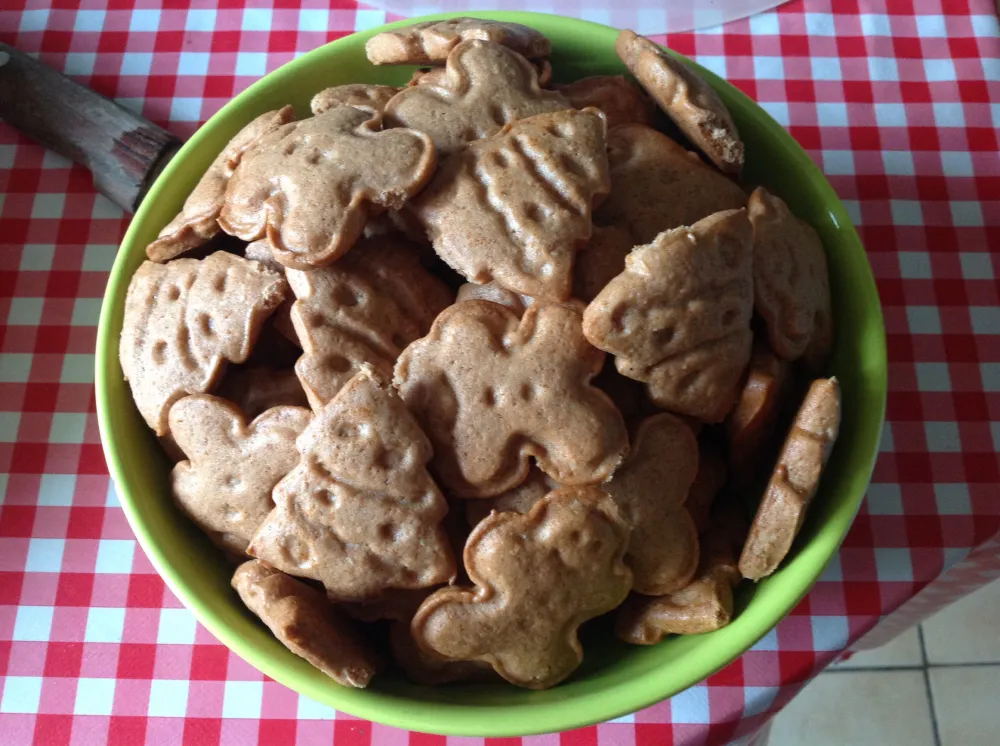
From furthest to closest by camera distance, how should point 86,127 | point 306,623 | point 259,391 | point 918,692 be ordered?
point 918,692 → point 86,127 → point 259,391 → point 306,623

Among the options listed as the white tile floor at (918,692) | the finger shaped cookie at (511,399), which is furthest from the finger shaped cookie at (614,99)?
the white tile floor at (918,692)

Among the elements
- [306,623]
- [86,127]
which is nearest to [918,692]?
[306,623]

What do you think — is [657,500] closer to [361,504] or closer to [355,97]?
[361,504]

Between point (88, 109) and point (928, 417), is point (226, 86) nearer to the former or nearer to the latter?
point (88, 109)

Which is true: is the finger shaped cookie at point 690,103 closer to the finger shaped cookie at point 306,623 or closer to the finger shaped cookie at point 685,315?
the finger shaped cookie at point 685,315

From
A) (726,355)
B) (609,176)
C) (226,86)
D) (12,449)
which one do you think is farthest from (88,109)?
(726,355)
